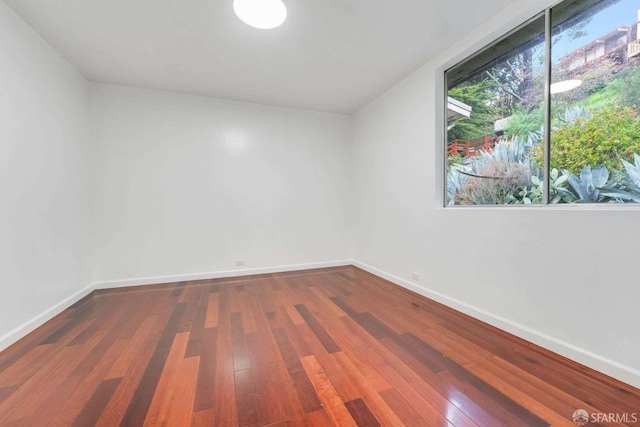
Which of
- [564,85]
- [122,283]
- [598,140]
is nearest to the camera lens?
[598,140]

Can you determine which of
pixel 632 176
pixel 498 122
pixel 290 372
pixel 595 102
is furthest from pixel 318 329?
pixel 595 102

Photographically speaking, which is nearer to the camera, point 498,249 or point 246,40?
point 498,249

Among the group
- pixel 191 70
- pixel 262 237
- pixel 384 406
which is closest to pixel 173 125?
pixel 191 70

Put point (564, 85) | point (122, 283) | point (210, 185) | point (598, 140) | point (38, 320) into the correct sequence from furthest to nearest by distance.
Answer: point (210, 185) → point (122, 283) → point (38, 320) → point (564, 85) → point (598, 140)

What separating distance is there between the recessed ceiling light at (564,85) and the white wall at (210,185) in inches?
118

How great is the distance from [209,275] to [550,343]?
3.83m

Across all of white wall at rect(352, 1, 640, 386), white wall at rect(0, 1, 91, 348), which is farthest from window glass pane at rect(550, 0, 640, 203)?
white wall at rect(0, 1, 91, 348)

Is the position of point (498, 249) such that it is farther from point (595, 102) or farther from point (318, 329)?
point (318, 329)

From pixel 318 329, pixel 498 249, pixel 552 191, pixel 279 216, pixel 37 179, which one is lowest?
pixel 318 329

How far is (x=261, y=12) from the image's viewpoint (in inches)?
85.9

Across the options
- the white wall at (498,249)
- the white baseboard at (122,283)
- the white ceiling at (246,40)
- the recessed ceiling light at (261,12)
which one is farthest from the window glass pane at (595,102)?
the white baseboard at (122,283)

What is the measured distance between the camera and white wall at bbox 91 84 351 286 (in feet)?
11.4

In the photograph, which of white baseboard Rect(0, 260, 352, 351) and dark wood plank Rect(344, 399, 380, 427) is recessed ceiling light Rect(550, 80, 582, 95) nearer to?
dark wood plank Rect(344, 399, 380, 427)

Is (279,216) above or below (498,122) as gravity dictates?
below
